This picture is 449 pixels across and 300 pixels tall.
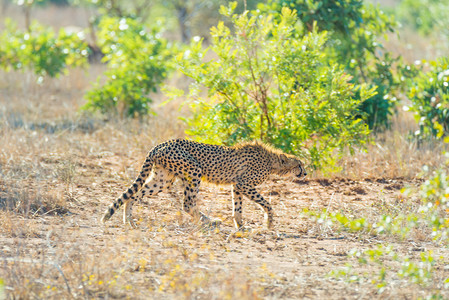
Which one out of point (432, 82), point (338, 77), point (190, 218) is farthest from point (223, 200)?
point (432, 82)

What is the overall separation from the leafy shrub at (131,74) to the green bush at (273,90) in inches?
126

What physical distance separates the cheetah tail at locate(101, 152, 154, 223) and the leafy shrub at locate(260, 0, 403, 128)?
4078 millimetres

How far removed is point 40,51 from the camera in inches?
475

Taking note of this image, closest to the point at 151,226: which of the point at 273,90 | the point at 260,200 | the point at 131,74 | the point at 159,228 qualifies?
the point at 159,228

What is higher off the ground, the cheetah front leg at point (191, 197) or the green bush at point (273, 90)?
the green bush at point (273, 90)

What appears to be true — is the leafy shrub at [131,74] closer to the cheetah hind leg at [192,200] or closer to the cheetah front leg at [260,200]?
the cheetah hind leg at [192,200]

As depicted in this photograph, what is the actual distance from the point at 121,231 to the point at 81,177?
6.83 feet

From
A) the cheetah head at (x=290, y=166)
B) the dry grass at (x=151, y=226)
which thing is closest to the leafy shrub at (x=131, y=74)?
the dry grass at (x=151, y=226)

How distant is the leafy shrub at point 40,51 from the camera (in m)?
12.1

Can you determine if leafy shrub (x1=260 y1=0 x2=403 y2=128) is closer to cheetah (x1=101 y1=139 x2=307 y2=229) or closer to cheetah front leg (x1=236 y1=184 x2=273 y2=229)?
cheetah (x1=101 y1=139 x2=307 y2=229)

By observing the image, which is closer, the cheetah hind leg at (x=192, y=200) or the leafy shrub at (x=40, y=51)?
the cheetah hind leg at (x=192, y=200)

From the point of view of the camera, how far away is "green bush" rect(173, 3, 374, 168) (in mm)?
6957

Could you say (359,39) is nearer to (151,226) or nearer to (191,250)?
(151,226)

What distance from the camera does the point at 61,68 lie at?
12742mm
